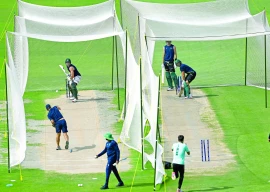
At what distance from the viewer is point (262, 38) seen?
34.0m

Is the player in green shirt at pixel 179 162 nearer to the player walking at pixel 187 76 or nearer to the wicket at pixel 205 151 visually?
the wicket at pixel 205 151

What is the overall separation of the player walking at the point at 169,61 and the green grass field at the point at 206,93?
160cm

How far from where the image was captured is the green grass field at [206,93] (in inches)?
1008

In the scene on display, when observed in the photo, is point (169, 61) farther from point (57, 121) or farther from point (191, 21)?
point (57, 121)

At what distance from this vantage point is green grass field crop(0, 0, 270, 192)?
2559cm

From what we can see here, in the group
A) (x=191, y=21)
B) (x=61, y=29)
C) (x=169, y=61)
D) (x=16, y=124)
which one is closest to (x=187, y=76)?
(x=169, y=61)

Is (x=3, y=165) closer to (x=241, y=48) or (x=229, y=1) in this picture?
(x=229, y=1)

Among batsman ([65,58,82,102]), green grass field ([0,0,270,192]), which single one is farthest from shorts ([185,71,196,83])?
batsman ([65,58,82,102])

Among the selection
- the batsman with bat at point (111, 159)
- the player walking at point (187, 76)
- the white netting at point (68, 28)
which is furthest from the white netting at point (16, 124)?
the player walking at point (187, 76)

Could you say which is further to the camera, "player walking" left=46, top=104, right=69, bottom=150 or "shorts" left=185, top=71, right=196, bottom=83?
"shorts" left=185, top=71, right=196, bottom=83

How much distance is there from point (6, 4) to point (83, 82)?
56.8 ft

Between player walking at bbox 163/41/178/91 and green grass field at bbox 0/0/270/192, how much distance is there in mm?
1597

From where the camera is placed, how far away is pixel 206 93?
35156mm

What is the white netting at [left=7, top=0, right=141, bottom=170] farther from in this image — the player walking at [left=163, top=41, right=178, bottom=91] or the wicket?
the wicket
